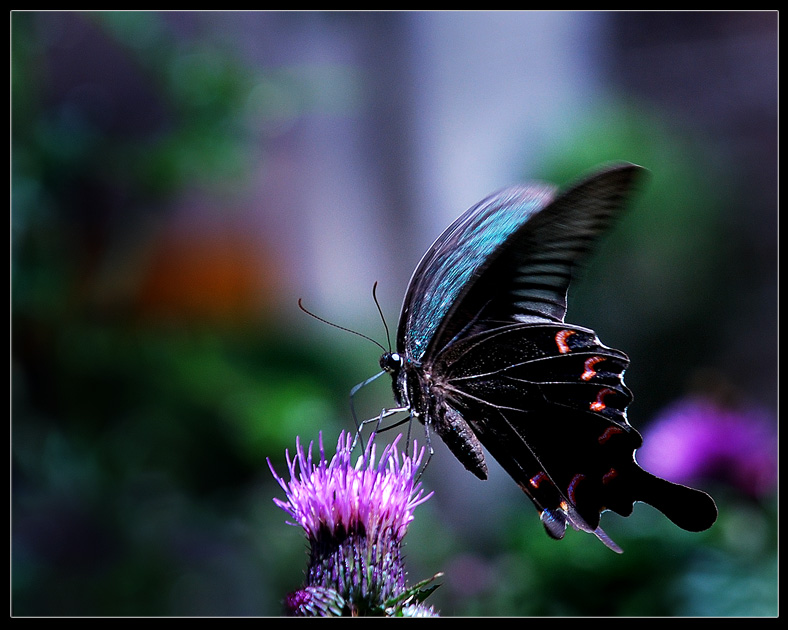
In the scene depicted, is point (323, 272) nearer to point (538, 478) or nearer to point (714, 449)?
point (714, 449)

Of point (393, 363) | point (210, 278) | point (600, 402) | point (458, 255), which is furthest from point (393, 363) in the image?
point (210, 278)

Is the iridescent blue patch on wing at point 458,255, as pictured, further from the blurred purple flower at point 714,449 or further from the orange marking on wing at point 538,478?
the blurred purple flower at point 714,449

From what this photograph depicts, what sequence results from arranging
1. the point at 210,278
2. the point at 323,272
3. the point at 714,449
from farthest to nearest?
the point at 323,272 < the point at 210,278 < the point at 714,449

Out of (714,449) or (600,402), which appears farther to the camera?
(714,449)

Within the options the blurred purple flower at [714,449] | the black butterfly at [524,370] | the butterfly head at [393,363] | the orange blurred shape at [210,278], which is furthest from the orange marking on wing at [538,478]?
the orange blurred shape at [210,278]

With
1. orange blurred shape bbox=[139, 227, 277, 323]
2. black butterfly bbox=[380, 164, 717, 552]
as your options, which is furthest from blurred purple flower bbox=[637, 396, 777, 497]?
orange blurred shape bbox=[139, 227, 277, 323]

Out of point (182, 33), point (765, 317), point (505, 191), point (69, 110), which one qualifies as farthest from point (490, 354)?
point (765, 317)

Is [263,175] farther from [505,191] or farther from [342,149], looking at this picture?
[505,191]
